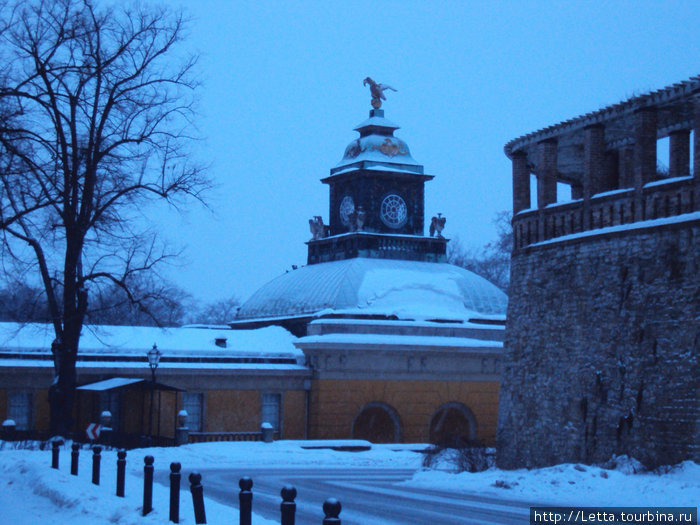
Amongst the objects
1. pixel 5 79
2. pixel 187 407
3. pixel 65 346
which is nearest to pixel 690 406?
pixel 5 79

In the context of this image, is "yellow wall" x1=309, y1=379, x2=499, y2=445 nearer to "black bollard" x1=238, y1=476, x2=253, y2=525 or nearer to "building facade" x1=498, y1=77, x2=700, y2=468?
"building facade" x1=498, y1=77, x2=700, y2=468

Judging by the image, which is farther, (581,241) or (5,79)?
(581,241)

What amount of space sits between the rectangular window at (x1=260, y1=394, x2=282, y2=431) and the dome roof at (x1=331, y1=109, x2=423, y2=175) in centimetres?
1453

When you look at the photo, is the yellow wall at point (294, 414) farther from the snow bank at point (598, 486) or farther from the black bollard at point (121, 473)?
the black bollard at point (121, 473)

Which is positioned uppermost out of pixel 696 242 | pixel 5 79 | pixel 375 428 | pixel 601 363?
pixel 5 79

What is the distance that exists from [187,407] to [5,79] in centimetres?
2339

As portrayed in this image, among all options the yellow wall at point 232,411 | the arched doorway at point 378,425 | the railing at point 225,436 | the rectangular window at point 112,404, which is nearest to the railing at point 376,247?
the arched doorway at point 378,425

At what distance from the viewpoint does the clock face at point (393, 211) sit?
54562 millimetres

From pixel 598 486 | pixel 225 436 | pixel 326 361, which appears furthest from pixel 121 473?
pixel 326 361

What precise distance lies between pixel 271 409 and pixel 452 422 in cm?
772

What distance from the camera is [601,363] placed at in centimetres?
2270

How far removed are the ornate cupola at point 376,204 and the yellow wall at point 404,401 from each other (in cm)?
923

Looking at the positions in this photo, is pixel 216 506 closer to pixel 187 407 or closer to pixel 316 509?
pixel 316 509

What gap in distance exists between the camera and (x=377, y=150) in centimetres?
5525
